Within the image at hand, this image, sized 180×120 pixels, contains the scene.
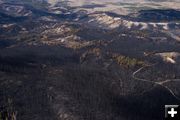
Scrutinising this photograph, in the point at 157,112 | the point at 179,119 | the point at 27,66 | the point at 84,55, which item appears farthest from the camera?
the point at 84,55

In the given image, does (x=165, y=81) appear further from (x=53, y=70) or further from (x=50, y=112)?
(x=50, y=112)

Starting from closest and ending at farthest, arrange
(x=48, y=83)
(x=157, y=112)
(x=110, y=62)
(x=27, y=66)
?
(x=157, y=112)
(x=48, y=83)
(x=27, y=66)
(x=110, y=62)

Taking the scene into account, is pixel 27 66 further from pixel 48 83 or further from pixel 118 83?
pixel 118 83

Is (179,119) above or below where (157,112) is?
above

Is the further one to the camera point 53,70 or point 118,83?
point 53,70

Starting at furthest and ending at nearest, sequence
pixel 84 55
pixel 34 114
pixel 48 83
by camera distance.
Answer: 1. pixel 84 55
2. pixel 48 83
3. pixel 34 114

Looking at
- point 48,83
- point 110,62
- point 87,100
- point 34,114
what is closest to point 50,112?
point 34,114

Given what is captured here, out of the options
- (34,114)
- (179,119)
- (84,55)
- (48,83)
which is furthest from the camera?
(84,55)

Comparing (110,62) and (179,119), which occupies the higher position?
(179,119)

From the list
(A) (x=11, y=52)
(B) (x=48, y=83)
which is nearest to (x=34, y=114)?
(B) (x=48, y=83)
